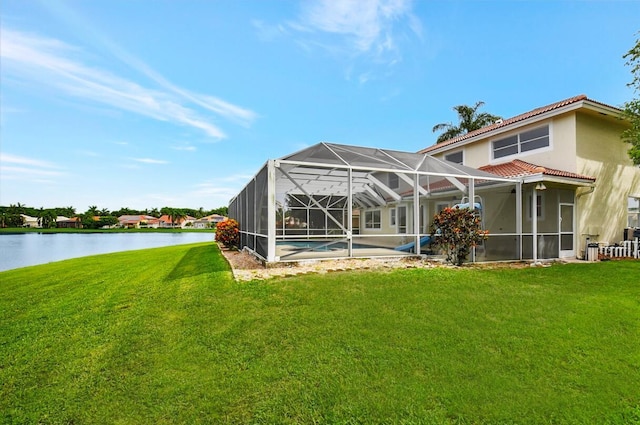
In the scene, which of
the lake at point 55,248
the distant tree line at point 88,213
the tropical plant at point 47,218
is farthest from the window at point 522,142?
the tropical plant at point 47,218

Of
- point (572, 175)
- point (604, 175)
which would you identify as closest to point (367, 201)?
point (572, 175)

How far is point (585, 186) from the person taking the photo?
39.3 feet

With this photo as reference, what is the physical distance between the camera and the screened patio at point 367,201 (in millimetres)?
9570

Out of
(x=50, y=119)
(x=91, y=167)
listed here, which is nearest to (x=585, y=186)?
(x=50, y=119)

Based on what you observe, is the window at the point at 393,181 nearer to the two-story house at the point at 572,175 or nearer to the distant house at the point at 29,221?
the two-story house at the point at 572,175

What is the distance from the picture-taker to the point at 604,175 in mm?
12797

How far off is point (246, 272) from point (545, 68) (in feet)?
63.5

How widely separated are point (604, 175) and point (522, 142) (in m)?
3.17

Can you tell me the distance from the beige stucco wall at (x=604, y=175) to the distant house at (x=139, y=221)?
284 ft

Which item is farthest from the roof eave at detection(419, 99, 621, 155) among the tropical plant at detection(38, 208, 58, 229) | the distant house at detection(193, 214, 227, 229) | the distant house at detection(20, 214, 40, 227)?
the tropical plant at detection(38, 208, 58, 229)

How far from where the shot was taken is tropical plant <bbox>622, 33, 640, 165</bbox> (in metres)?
A: 11.9

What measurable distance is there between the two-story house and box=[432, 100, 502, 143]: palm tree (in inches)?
683

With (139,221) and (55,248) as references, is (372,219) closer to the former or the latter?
(55,248)

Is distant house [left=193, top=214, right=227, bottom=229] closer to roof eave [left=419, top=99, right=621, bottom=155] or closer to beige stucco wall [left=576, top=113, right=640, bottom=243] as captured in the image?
roof eave [left=419, top=99, right=621, bottom=155]
